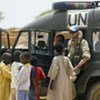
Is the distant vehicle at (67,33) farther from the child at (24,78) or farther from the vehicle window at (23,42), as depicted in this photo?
the child at (24,78)

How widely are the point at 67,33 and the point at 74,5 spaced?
73 centimetres

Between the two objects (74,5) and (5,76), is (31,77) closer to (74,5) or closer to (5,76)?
(5,76)

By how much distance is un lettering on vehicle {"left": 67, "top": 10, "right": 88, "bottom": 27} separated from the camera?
11523mm

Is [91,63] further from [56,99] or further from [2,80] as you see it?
[2,80]

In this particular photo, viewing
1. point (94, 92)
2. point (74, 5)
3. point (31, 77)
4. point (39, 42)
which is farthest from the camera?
point (39, 42)

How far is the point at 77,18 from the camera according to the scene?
11.7 meters

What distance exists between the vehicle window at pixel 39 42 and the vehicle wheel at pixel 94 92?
1.55m

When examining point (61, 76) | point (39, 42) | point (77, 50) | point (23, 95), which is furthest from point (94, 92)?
point (39, 42)

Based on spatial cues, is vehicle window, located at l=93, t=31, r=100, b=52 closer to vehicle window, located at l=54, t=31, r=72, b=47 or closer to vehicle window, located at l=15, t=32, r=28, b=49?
vehicle window, located at l=54, t=31, r=72, b=47

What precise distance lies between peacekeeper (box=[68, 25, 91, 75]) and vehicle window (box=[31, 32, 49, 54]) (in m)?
0.79

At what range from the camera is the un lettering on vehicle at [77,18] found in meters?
11.5

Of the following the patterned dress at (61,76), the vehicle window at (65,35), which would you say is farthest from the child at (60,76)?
the vehicle window at (65,35)

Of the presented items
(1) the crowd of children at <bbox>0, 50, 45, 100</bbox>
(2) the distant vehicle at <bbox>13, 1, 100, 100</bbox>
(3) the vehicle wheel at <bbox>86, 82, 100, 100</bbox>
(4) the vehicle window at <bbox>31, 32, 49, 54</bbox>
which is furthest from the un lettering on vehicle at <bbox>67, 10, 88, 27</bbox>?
(1) the crowd of children at <bbox>0, 50, 45, 100</bbox>

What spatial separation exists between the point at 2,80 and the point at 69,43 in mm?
1729
